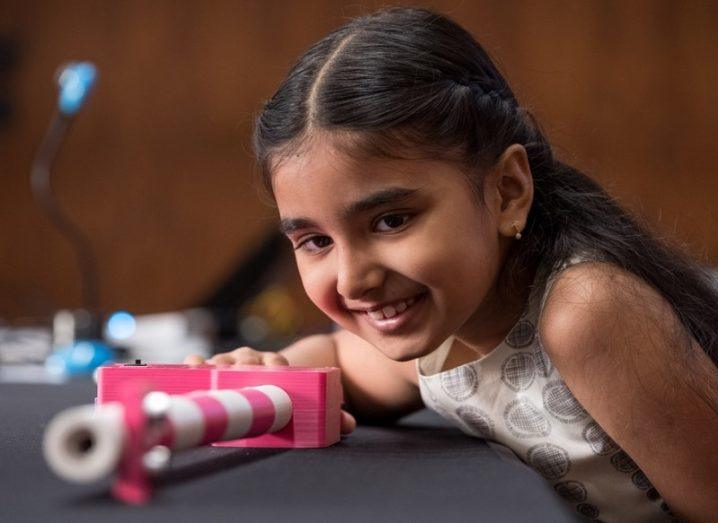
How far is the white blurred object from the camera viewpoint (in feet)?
8.16

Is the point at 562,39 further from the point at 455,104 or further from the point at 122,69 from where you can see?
the point at 455,104

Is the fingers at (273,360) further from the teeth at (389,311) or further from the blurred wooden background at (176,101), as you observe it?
the blurred wooden background at (176,101)

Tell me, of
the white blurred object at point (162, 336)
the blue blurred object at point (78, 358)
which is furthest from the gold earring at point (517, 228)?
the white blurred object at point (162, 336)

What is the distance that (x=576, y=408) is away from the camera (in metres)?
1.07

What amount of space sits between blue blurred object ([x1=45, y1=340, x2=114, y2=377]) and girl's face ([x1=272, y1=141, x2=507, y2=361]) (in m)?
1.13

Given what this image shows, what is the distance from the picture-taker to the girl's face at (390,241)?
927 mm

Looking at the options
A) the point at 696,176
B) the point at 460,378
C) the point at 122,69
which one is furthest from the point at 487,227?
the point at 122,69

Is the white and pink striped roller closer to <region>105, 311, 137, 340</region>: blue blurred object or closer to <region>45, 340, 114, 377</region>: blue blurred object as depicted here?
<region>45, 340, 114, 377</region>: blue blurred object

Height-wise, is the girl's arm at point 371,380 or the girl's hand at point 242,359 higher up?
the girl's hand at point 242,359

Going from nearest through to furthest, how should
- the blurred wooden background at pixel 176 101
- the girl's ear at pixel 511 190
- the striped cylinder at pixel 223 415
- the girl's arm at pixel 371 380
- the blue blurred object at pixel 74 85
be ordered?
the striped cylinder at pixel 223 415 < the girl's ear at pixel 511 190 < the girl's arm at pixel 371 380 < the blue blurred object at pixel 74 85 < the blurred wooden background at pixel 176 101

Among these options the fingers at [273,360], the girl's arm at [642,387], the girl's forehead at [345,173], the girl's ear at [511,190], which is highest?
the girl's forehead at [345,173]

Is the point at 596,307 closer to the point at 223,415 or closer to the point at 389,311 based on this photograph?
the point at 389,311

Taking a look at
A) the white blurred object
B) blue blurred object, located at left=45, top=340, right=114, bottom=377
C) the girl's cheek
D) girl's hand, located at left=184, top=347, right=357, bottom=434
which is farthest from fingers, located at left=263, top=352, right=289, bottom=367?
the white blurred object

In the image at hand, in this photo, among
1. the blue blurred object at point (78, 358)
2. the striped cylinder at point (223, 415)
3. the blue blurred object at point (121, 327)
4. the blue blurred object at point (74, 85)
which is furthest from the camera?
the blue blurred object at point (121, 327)
